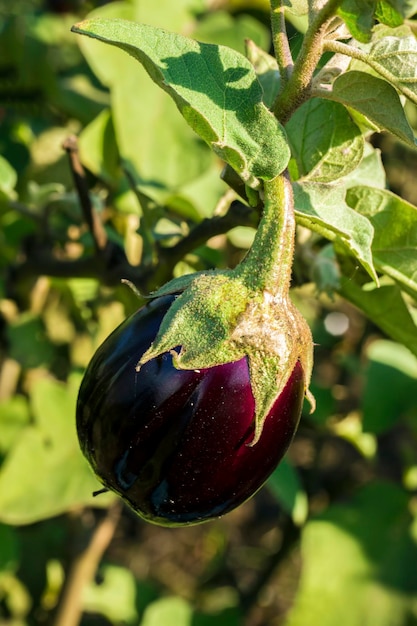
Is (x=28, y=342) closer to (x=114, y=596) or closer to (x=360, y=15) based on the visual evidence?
Answer: (x=114, y=596)

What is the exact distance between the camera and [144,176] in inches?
42.6

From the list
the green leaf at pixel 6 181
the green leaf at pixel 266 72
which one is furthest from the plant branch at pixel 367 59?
the green leaf at pixel 6 181

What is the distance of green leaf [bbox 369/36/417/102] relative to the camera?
0.47 meters

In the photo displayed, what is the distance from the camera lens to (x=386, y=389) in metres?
1.17

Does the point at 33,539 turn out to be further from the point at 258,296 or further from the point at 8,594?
the point at 258,296

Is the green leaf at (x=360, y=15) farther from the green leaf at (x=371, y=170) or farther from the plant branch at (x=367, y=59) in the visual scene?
Result: the green leaf at (x=371, y=170)

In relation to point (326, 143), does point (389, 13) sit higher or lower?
higher

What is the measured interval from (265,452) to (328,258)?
0.24m

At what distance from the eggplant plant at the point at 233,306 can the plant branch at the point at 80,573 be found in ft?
2.56

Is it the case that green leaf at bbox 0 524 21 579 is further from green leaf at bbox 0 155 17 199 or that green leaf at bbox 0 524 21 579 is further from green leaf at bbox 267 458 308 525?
green leaf at bbox 0 155 17 199

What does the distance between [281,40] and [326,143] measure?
9cm

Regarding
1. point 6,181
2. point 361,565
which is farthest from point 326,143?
point 361,565

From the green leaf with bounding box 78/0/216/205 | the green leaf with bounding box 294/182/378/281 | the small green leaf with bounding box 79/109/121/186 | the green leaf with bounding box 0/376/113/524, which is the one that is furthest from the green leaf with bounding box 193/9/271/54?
the green leaf with bounding box 294/182/378/281

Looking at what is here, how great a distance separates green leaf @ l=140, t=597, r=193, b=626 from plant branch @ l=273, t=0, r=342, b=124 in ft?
3.21
